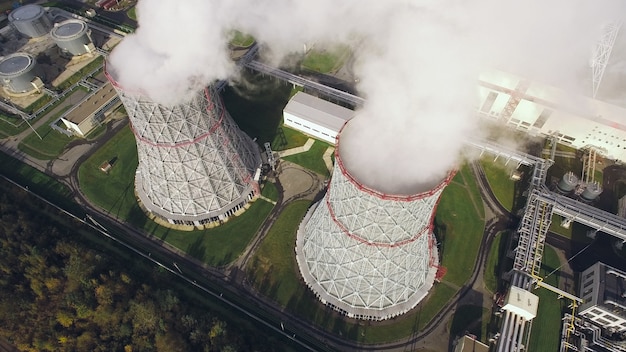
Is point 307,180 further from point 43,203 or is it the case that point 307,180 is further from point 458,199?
point 43,203

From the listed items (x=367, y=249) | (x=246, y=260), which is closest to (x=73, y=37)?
(x=246, y=260)

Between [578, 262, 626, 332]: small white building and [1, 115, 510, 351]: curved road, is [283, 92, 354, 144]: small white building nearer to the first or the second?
[1, 115, 510, 351]: curved road

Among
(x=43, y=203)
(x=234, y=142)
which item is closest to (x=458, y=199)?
(x=234, y=142)

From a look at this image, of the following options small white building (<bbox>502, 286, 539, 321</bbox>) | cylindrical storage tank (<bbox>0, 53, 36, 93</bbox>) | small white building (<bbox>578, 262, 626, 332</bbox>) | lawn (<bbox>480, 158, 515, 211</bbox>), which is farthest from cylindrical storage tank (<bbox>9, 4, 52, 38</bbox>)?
small white building (<bbox>578, 262, 626, 332</bbox>)

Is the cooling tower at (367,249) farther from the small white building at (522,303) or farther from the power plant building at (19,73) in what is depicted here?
the power plant building at (19,73)

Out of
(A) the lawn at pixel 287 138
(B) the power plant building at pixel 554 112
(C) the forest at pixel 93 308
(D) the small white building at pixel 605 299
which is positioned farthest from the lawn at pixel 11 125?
(D) the small white building at pixel 605 299

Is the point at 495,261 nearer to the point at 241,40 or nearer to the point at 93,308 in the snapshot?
the point at 93,308
